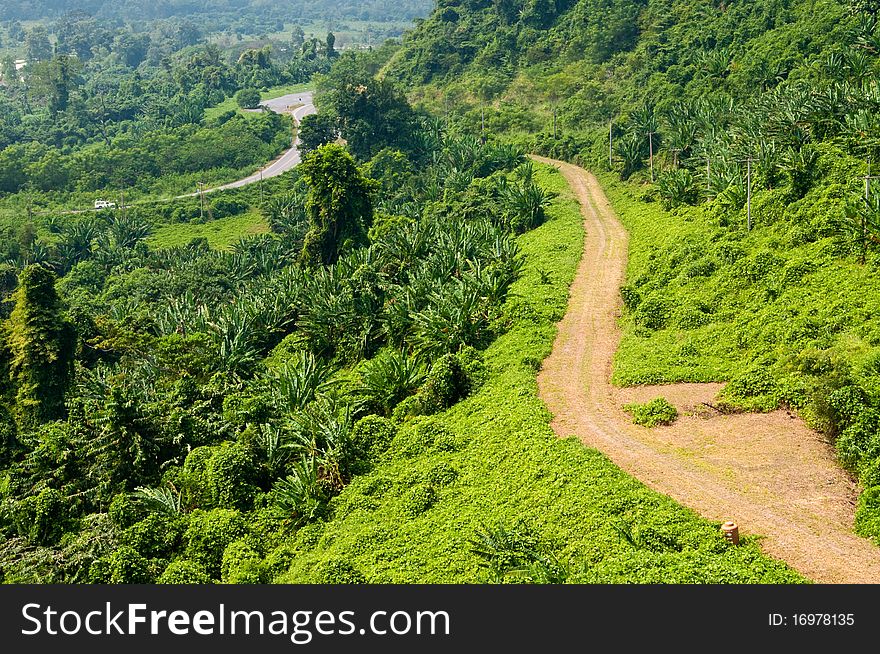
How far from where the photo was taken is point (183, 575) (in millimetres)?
18906

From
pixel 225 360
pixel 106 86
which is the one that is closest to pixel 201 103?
pixel 106 86

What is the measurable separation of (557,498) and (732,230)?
66.7 feet

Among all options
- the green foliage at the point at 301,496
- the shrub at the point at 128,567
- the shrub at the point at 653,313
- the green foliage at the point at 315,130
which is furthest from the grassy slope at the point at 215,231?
the shrub at the point at 128,567

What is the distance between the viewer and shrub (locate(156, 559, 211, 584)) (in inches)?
738

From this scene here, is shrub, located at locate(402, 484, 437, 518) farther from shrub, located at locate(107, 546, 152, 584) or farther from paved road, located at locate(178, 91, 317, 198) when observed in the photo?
paved road, located at locate(178, 91, 317, 198)

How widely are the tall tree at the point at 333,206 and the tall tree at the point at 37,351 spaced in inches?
719

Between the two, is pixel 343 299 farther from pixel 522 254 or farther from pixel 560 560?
pixel 560 560

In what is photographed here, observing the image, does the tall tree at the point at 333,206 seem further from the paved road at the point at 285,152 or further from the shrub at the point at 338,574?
the paved road at the point at 285,152

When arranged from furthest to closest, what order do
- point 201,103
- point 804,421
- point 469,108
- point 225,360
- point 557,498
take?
point 201,103
point 469,108
point 225,360
point 804,421
point 557,498

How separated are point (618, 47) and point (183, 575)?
66.5 meters

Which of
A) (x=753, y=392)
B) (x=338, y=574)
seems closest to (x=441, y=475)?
(x=338, y=574)

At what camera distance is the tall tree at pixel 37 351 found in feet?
98.3

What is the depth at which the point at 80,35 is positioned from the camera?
159000mm

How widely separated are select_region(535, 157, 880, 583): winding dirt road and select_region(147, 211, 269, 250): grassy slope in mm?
41956
